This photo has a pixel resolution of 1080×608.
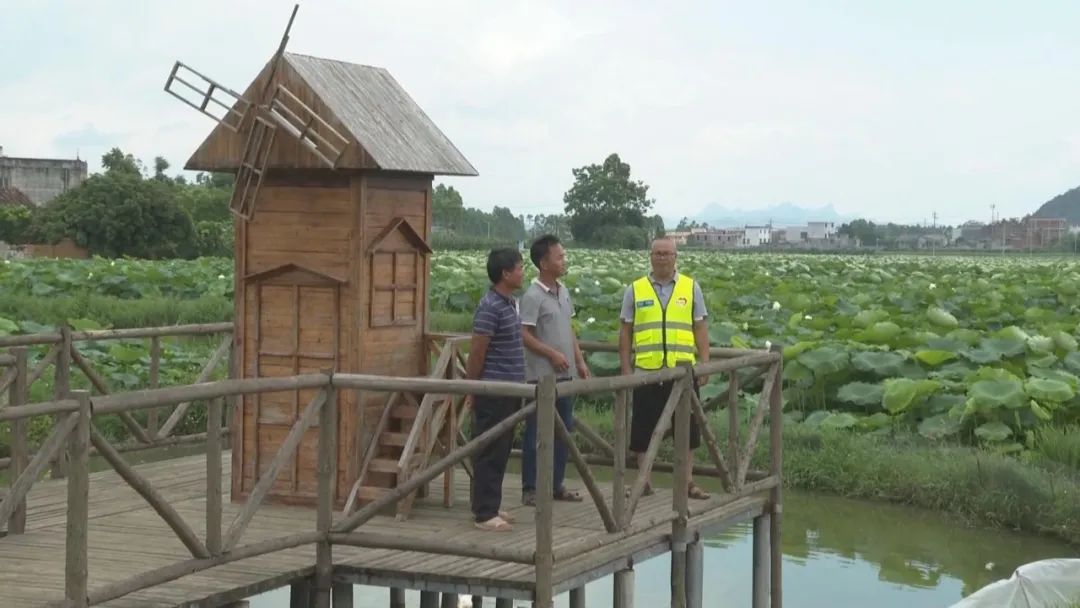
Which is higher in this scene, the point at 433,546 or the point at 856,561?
the point at 433,546

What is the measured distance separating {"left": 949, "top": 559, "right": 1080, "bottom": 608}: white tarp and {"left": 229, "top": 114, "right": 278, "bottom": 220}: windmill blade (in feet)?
14.6

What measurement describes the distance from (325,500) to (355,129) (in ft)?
7.10

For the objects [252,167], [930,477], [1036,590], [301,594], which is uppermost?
[252,167]

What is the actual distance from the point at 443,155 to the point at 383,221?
0.67 meters

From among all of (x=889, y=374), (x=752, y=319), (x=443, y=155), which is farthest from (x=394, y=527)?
(x=752, y=319)

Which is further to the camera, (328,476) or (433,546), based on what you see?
(328,476)

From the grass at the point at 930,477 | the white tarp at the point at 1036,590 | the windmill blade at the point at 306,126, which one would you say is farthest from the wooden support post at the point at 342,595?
the grass at the point at 930,477

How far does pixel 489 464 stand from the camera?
820cm

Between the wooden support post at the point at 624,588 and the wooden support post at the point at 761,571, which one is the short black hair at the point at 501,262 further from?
the wooden support post at the point at 761,571

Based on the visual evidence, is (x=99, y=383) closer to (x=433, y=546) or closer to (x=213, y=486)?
(x=213, y=486)

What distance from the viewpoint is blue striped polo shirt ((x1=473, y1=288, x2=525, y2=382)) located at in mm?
8266

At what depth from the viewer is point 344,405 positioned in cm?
884

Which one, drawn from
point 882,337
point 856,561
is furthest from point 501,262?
point 882,337

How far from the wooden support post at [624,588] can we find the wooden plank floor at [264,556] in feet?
0.47
